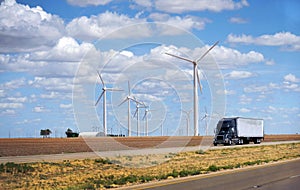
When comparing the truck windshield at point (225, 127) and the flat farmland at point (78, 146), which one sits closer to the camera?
the flat farmland at point (78, 146)

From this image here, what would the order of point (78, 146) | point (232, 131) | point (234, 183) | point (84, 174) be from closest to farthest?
point (234, 183) < point (84, 174) < point (78, 146) < point (232, 131)

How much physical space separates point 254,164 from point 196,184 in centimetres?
1396

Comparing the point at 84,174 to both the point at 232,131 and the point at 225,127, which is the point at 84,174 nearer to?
the point at 225,127

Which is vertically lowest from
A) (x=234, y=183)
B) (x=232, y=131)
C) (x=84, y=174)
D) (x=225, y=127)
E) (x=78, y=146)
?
(x=78, y=146)

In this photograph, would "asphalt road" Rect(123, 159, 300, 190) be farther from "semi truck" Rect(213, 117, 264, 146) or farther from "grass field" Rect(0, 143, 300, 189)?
"semi truck" Rect(213, 117, 264, 146)

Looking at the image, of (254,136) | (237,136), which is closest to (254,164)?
(237,136)

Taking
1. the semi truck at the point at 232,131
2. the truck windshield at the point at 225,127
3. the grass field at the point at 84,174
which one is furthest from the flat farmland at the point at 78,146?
the grass field at the point at 84,174

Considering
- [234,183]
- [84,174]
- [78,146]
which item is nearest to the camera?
[234,183]

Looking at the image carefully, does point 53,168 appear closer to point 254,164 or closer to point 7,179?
point 7,179

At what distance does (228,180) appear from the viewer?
21938 mm


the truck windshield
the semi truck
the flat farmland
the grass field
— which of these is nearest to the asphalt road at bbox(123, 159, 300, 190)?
the grass field

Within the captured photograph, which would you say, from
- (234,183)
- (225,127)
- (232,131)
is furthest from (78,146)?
(234,183)

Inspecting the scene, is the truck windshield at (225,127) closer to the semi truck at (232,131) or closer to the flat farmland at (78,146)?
the semi truck at (232,131)

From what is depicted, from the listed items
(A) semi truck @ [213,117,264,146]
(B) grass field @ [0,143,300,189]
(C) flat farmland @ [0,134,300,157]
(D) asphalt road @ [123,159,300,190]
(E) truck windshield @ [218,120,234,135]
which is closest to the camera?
(D) asphalt road @ [123,159,300,190]
